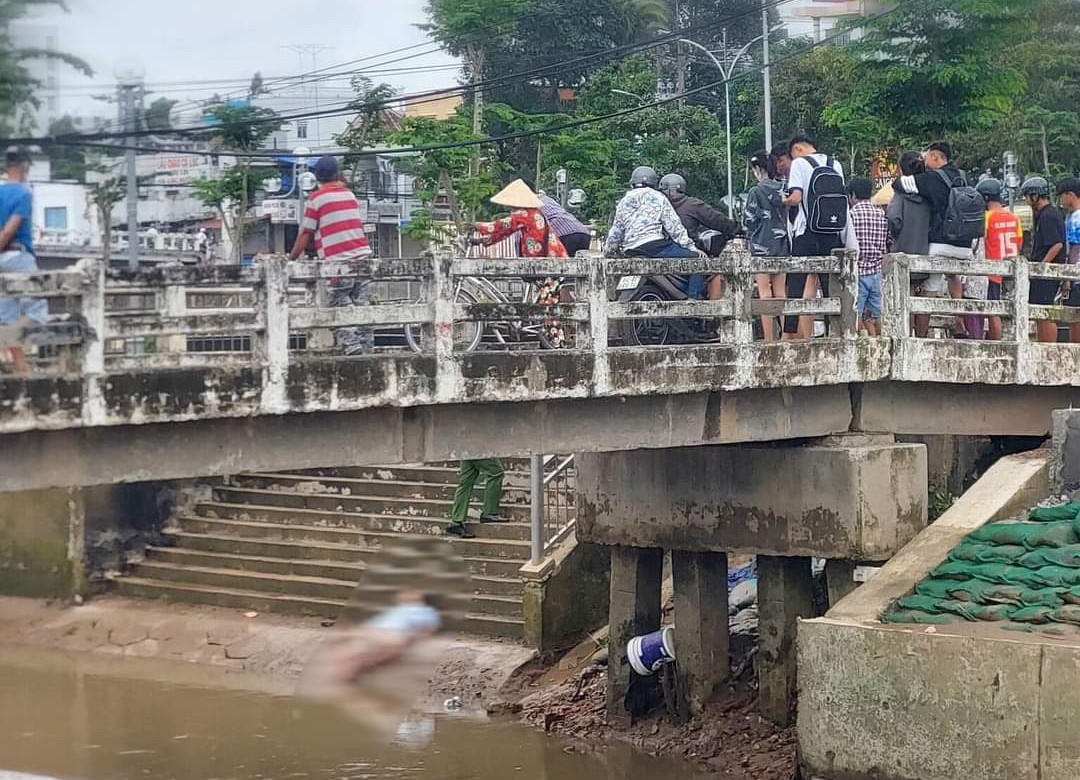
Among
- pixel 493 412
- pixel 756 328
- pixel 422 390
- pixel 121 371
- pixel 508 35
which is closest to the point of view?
pixel 121 371

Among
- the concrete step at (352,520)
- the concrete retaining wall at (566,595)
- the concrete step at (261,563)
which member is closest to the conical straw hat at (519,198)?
the concrete retaining wall at (566,595)

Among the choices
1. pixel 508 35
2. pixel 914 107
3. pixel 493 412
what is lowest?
pixel 493 412

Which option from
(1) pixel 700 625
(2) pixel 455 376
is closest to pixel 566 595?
(1) pixel 700 625

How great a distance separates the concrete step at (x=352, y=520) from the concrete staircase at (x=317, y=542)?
0.5 inches

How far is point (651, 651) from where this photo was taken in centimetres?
1338

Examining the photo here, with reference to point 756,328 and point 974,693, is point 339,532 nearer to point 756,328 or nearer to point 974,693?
point 756,328

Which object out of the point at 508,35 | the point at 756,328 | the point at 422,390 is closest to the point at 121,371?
the point at 422,390

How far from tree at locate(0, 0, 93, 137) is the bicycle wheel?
103 inches

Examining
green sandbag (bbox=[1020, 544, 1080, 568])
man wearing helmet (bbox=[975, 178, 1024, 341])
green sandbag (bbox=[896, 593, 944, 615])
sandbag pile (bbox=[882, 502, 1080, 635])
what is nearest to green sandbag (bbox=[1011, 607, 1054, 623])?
→ sandbag pile (bbox=[882, 502, 1080, 635])

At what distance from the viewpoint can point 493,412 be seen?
10383 mm

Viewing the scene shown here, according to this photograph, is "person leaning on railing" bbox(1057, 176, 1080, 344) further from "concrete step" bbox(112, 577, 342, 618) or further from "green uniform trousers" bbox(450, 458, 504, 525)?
"concrete step" bbox(112, 577, 342, 618)

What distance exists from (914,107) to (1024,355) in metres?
15.9

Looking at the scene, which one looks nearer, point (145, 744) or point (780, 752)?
point (780, 752)

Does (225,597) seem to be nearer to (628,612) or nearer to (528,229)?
(628,612)
